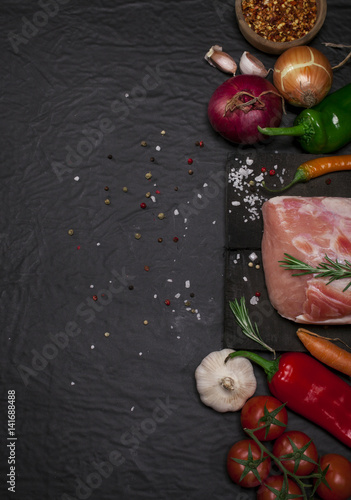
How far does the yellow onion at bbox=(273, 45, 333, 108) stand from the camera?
2088mm

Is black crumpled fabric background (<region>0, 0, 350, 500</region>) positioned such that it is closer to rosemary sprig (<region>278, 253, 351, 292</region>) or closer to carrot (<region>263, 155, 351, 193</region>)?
carrot (<region>263, 155, 351, 193</region>)

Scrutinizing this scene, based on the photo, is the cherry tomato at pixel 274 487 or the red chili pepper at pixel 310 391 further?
the red chili pepper at pixel 310 391

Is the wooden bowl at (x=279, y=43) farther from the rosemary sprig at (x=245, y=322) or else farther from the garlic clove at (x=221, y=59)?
the rosemary sprig at (x=245, y=322)

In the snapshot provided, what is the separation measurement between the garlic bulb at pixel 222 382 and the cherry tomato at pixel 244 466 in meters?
0.15

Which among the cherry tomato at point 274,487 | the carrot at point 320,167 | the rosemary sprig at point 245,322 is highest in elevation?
the carrot at point 320,167

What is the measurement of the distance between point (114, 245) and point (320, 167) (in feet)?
3.02

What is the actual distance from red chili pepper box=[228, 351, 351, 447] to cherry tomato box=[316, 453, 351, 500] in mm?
111

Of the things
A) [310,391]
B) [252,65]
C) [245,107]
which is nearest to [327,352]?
[310,391]

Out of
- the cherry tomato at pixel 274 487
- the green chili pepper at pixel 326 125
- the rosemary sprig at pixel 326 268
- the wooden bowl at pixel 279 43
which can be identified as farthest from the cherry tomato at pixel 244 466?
the wooden bowl at pixel 279 43

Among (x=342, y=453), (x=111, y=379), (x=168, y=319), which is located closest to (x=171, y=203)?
(x=168, y=319)

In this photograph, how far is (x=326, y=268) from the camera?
1920 millimetres

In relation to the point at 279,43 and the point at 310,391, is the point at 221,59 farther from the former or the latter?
the point at 310,391

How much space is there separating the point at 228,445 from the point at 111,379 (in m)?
0.54

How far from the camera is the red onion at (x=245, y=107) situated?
2.07 meters
